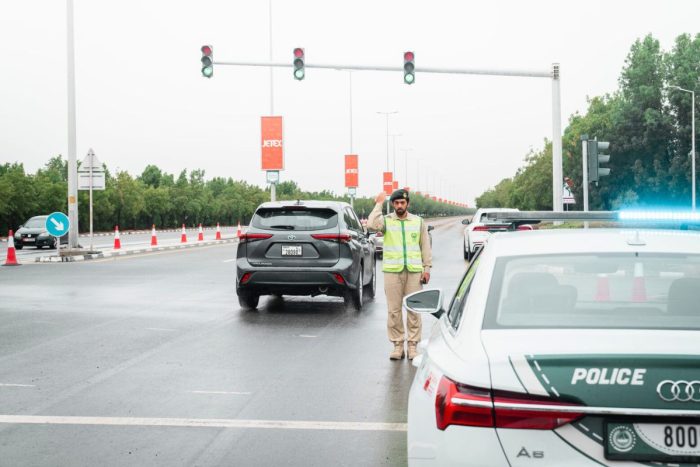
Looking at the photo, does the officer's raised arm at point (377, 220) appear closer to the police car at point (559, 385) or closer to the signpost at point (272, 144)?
the police car at point (559, 385)

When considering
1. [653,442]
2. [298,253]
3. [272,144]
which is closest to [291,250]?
[298,253]

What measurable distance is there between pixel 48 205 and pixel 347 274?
48.3 meters

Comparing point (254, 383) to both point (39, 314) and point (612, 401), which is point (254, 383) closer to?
point (612, 401)

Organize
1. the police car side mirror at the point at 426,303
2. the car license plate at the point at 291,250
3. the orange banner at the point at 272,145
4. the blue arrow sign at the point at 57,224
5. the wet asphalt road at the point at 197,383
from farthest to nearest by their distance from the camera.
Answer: the orange banner at the point at 272,145, the blue arrow sign at the point at 57,224, the car license plate at the point at 291,250, the wet asphalt road at the point at 197,383, the police car side mirror at the point at 426,303

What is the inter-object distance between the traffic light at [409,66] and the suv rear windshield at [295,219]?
9.80 metres

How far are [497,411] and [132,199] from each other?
72.0 m

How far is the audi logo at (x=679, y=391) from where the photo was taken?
3.05 meters

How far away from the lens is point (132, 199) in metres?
72.9

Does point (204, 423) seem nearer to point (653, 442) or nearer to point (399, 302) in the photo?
point (399, 302)

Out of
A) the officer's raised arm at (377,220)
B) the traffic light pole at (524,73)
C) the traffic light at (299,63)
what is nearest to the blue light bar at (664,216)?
the officer's raised arm at (377,220)

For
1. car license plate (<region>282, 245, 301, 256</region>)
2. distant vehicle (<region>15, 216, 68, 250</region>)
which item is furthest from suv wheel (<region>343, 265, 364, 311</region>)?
distant vehicle (<region>15, 216, 68, 250</region>)

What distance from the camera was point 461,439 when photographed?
3.24 m

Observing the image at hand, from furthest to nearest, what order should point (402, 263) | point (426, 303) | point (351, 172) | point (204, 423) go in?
point (351, 172) < point (402, 263) < point (204, 423) < point (426, 303)

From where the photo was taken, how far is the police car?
3.08 m
